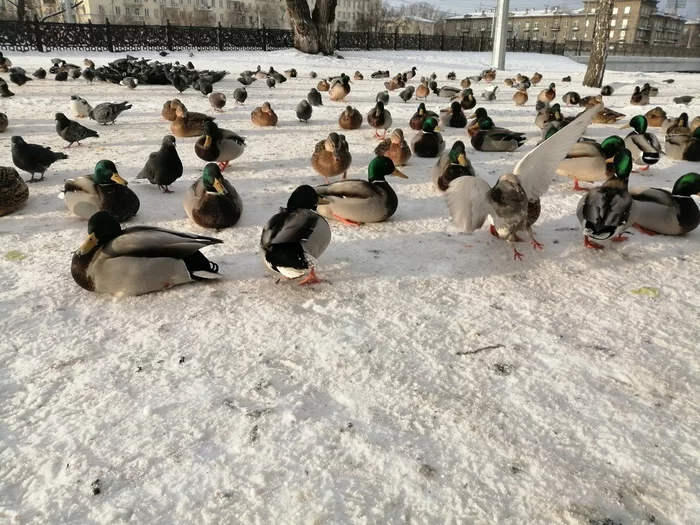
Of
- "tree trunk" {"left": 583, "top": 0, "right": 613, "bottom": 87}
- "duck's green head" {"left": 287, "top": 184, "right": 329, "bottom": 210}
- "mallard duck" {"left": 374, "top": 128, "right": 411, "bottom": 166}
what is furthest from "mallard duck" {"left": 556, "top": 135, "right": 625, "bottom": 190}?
"tree trunk" {"left": 583, "top": 0, "right": 613, "bottom": 87}

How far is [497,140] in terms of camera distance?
7438 mm

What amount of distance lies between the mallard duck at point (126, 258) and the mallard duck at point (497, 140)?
5520mm

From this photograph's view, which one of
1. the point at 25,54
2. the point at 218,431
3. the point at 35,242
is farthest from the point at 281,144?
the point at 25,54

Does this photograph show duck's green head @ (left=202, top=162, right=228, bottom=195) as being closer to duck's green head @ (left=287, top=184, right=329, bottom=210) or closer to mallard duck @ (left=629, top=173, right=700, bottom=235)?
duck's green head @ (left=287, top=184, right=329, bottom=210)

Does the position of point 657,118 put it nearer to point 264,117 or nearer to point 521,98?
point 521,98

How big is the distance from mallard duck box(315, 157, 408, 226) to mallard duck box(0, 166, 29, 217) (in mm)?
2732

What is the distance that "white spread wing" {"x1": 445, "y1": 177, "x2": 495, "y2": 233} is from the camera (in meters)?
3.60

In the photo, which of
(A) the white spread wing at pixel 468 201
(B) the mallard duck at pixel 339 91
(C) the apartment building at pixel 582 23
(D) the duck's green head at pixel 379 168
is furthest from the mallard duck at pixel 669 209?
(C) the apartment building at pixel 582 23

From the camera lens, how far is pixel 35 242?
398 centimetres

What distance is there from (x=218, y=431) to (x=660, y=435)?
1893 mm

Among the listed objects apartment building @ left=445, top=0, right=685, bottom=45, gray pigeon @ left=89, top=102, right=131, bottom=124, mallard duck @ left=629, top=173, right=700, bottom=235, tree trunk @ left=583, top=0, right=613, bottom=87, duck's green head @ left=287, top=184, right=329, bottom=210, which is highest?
apartment building @ left=445, top=0, right=685, bottom=45

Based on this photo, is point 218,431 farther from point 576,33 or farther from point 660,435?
point 576,33

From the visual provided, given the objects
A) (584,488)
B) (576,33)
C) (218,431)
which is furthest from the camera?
(576,33)

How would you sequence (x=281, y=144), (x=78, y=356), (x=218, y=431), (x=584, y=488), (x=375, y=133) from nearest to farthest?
(x=584, y=488)
(x=218, y=431)
(x=78, y=356)
(x=281, y=144)
(x=375, y=133)
